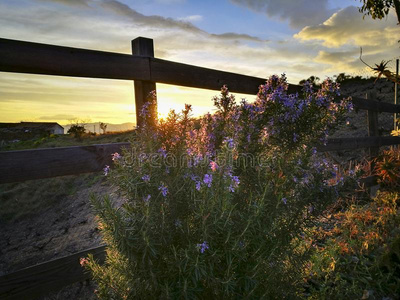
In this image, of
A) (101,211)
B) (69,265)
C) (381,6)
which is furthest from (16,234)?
(381,6)

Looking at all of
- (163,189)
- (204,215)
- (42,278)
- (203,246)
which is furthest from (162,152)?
(42,278)

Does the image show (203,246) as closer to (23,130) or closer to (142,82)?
(142,82)

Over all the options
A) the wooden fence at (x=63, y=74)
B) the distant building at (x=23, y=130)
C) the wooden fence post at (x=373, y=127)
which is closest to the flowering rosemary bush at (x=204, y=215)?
the wooden fence at (x=63, y=74)

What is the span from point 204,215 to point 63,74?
1.72 metres

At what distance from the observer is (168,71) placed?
3129 mm

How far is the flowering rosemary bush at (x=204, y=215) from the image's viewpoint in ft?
5.04

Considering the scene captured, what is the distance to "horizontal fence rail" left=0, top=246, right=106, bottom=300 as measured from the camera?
230cm

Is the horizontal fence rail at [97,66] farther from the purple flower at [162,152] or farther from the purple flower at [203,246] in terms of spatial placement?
the purple flower at [203,246]

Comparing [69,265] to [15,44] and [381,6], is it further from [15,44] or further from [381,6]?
[381,6]

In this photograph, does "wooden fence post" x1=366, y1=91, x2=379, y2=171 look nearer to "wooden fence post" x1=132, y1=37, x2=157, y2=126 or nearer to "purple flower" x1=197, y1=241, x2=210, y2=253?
"wooden fence post" x1=132, y1=37, x2=157, y2=126

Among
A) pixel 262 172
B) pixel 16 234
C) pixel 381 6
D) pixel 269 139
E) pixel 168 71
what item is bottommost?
pixel 16 234

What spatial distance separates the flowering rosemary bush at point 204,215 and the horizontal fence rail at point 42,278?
758mm

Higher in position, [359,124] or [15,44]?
[15,44]

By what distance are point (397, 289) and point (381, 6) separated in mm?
9735
